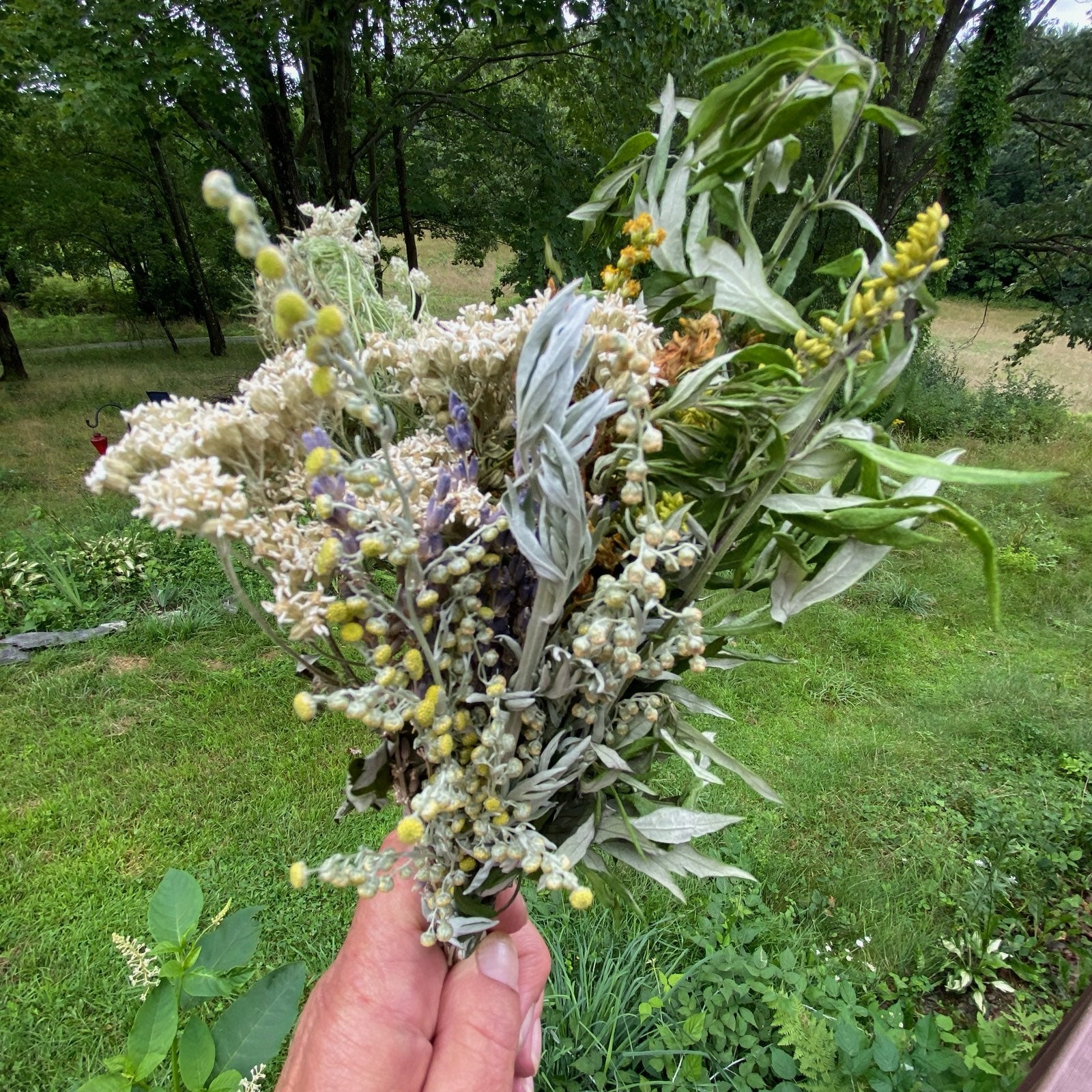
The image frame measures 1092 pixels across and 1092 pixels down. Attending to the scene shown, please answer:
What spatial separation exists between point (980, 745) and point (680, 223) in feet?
12.6

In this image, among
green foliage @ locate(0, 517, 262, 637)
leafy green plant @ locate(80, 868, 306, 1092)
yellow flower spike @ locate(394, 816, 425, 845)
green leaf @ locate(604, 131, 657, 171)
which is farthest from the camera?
green foliage @ locate(0, 517, 262, 637)

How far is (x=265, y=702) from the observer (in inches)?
146

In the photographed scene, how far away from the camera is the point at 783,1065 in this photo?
1.83 m

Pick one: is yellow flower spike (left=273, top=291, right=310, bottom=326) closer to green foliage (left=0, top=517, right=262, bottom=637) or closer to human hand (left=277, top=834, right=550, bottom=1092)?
human hand (left=277, top=834, right=550, bottom=1092)

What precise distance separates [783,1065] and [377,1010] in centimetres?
145

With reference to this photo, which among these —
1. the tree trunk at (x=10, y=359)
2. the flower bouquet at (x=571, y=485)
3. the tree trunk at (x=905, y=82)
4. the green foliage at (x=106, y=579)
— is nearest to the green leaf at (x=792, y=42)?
the flower bouquet at (x=571, y=485)

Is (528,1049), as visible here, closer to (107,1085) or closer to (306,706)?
(107,1085)

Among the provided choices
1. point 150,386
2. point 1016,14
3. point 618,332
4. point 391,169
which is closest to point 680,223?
point 618,332

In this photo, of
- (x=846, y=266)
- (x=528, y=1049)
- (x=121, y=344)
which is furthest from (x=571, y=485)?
(x=121, y=344)

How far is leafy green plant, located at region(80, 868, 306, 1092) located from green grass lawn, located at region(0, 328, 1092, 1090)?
141 cm

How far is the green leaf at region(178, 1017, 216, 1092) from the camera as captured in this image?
98 centimetres

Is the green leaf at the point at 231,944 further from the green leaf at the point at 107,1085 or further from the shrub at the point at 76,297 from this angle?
the shrub at the point at 76,297

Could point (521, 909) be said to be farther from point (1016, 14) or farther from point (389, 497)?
point (1016, 14)

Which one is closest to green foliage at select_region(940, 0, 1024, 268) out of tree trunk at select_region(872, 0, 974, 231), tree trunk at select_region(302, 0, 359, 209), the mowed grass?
tree trunk at select_region(872, 0, 974, 231)
